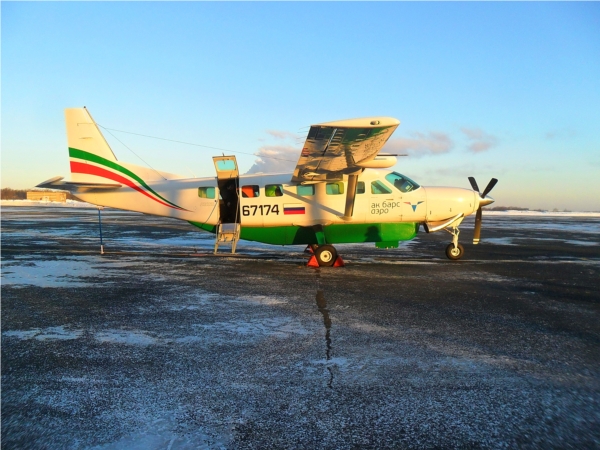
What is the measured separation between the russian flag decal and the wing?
0.72 m

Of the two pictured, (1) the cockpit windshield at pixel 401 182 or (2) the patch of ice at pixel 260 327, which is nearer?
(2) the patch of ice at pixel 260 327

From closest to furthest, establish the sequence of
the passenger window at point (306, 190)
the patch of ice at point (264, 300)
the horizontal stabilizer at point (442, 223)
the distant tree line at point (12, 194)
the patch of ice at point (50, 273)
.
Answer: the patch of ice at point (264, 300), the patch of ice at point (50, 273), the passenger window at point (306, 190), the horizontal stabilizer at point (442, 223), the distant tree line at point (12, 194)

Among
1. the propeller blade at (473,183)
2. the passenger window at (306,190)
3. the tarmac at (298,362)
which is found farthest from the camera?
the propeller blade at (473,183)

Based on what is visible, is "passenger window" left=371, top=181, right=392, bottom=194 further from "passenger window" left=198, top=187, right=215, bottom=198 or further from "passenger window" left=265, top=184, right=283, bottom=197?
"passenger window" left=198, top=187, right=215, bottom=198

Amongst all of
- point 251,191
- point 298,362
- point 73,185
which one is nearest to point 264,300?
point 298,362

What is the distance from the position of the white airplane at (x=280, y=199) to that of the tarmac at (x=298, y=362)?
325 cm

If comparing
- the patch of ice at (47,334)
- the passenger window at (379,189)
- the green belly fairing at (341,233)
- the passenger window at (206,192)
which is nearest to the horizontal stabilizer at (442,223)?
the green belly fairing at (341,233)

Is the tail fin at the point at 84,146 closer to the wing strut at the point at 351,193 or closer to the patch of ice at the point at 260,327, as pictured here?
the wing strut at the point at 351,193

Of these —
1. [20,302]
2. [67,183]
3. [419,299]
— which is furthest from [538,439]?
[67,183]

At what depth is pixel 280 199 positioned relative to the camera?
1332cm

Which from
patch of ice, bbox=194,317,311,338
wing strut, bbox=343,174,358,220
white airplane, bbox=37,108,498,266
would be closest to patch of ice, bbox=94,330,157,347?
patch of ice, bbox=194,317,311,338

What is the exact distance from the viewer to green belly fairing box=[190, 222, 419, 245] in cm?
1340

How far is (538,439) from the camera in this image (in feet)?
10.7

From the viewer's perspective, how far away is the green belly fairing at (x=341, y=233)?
13398 mm
